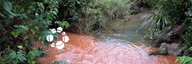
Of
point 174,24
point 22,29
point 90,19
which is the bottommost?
point 174,24

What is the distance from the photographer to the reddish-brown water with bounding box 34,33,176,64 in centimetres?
461

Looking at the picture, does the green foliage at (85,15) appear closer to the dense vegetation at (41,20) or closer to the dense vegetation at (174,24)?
the dense vegetation at (41,20)

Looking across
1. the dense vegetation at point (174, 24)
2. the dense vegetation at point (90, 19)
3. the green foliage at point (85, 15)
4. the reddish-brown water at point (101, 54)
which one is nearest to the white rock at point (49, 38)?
the dense vegetation at point (90, 19)

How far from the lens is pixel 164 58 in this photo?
4.80 meters

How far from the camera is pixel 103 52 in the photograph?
16.7 ft

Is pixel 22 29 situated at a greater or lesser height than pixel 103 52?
greater

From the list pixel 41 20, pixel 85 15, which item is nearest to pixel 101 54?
pixel 85 15

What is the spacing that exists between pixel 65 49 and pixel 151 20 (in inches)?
112

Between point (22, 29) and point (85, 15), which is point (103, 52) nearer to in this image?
point (85, 15)

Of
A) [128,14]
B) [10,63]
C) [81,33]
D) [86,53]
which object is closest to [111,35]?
[81,33]

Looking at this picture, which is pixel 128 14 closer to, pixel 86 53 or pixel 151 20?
Result: pixel 151 20

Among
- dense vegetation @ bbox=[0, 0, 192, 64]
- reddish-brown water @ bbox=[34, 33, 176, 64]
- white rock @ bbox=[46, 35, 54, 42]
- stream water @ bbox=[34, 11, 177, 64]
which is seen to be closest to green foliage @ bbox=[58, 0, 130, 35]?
dense vegetation @ bbox=[0, 0, 192, 64]

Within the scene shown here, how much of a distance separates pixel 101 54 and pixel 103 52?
0.12 meters

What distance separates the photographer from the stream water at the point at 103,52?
4.62 m
